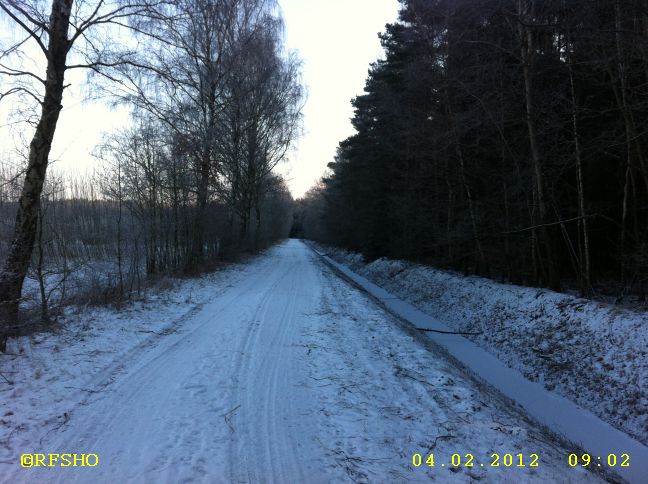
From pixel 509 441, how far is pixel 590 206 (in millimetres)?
8652

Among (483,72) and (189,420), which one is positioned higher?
(483,72)

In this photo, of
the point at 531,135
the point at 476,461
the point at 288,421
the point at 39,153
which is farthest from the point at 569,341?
the point at 39,153

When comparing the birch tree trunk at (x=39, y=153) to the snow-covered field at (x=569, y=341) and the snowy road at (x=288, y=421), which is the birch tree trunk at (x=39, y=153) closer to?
the snowy road at (x=288, y=421)

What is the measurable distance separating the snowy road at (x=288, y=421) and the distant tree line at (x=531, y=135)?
571 cm

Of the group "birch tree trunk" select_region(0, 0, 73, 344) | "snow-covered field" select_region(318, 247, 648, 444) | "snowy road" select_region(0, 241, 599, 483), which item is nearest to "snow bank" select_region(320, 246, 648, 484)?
"snow-covered field" select_region(318, 247, 648, 444)

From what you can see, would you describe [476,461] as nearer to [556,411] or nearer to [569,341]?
[556,411]

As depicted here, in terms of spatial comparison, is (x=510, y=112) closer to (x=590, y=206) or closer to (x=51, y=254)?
(x=590, y=206)

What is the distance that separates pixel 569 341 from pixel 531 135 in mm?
5563

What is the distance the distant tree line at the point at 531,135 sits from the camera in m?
8.63

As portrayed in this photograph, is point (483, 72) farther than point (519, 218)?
No

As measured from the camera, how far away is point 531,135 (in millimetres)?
10281

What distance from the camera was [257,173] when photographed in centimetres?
2984

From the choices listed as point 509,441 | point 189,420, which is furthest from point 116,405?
point 509,441

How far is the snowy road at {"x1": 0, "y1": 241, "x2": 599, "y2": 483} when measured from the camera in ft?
11.1
